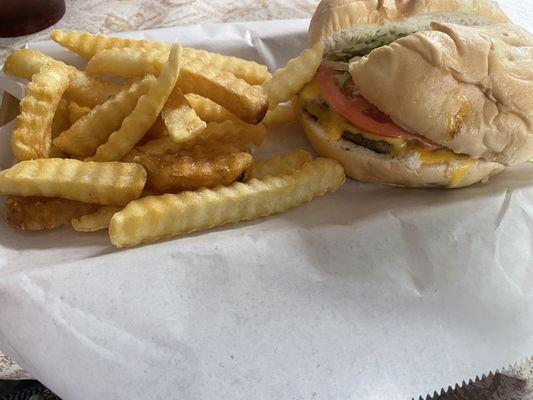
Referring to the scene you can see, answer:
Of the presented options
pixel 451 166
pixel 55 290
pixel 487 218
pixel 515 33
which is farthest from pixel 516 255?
pixel 55 290

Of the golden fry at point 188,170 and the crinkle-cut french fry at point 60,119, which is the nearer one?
the golden fry at point 188,170

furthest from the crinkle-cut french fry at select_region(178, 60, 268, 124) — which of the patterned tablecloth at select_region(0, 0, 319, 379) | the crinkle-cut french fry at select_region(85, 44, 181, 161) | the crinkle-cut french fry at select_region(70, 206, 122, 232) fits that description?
the patterned tablecloth at select_region(0, 0, 319, 379)

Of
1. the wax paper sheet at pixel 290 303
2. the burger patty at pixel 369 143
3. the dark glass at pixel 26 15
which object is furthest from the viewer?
the dark glass at pixel 26 15

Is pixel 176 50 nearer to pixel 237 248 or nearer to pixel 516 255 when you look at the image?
pixel 237 248

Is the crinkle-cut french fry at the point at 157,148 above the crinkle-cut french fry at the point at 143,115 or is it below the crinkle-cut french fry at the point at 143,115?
below

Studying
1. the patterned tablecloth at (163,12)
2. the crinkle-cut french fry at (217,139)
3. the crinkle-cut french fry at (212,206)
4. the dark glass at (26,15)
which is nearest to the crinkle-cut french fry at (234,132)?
the crinkle-cut french fry at (217,139)

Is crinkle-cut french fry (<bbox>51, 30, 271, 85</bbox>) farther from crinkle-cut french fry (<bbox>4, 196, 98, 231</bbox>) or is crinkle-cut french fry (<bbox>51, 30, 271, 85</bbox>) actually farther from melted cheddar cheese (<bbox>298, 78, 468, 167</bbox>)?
crinkle-cut french fry (<bbox>4, 196, 98, 231</bbox>)

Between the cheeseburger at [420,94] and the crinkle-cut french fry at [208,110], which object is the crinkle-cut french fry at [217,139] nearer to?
the crinkle-cut french fry at [208,110]
